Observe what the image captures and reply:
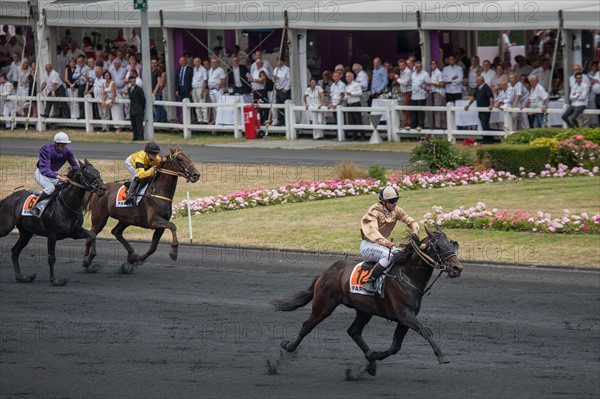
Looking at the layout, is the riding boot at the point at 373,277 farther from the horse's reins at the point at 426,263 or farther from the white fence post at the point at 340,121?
the white fence post at the point at 340,121

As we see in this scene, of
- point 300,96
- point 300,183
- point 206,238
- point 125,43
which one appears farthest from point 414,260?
point 125,43

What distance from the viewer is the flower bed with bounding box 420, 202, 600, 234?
20.8 metres

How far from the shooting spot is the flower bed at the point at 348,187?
25.0m

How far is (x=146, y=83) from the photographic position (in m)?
34.2

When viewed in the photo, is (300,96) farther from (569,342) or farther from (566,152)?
(569,342)

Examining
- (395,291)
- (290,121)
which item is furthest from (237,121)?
(395,291)

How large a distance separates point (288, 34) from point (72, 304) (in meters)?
18.0

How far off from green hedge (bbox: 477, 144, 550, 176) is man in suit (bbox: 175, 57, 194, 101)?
480 inches

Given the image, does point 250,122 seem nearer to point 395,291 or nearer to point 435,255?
point 395,291

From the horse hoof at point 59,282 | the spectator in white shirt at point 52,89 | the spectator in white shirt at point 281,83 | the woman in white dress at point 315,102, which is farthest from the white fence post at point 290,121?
the horse hoof at point 59,282

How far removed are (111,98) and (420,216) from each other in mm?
16102

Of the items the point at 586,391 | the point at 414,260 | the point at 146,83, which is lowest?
the point at 586,391

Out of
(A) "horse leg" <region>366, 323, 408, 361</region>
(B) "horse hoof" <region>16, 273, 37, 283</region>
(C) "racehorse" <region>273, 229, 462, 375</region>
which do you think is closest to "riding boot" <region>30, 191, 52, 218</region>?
(B) "horse hoof" <region>16, 273, 37, 283</region>

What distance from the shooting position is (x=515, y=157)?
25.6 metres
